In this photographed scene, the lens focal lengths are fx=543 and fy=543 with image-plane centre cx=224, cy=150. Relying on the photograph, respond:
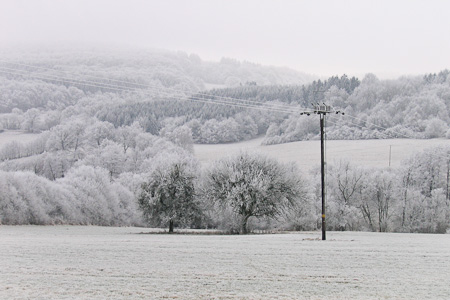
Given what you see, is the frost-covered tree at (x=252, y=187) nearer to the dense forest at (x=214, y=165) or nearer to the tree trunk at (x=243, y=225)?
the tree trunk at (x=243, y=225)

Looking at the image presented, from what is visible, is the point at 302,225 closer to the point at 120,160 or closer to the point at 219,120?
the point at 120,160

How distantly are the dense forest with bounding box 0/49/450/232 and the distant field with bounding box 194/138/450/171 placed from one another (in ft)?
21.7

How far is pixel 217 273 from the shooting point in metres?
25.2

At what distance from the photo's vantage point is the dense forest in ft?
219

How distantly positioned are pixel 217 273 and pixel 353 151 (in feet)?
334

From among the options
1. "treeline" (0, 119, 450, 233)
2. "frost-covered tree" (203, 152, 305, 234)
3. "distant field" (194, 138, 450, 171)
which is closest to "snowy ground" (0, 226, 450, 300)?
"frost-covered tree" (203, 152, 305, 234)

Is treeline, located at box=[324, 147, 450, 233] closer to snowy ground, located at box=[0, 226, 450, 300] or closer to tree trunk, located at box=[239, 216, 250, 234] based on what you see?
tree trunk, located at box=[239, 216, 250, 234]

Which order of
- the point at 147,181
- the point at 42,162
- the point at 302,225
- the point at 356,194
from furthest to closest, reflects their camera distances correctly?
the point at 42,162 → the point at 356,194 → the point at 302,225 → the point at 147,181

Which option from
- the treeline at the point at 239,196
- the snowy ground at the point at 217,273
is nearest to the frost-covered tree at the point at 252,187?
the treeline at the point at 239,196

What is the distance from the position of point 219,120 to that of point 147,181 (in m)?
112

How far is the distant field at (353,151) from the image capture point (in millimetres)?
110625

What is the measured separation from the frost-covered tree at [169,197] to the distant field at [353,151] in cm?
3823

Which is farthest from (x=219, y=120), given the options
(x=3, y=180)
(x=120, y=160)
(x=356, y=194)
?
(x=3, y=180)

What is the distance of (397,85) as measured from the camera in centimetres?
16525
